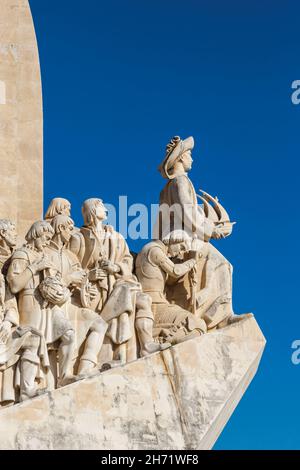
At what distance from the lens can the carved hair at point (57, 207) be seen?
13.9 meters

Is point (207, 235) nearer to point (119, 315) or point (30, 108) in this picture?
point (119, 315)

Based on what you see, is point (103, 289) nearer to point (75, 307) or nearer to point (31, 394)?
point (75, 307)

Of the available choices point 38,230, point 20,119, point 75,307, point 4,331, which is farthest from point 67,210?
point 20,119

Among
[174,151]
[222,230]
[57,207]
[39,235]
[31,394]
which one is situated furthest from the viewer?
[174,151]

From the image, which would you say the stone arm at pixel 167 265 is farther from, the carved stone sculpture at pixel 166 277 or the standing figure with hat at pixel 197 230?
the standing figure with hat at pixel 197 230

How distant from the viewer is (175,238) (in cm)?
1432

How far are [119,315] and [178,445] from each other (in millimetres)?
1592

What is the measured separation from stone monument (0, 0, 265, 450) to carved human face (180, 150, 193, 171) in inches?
0.7

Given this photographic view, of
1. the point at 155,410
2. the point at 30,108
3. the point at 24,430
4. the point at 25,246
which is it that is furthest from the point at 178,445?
the point at 30,108

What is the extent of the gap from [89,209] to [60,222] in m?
0.57

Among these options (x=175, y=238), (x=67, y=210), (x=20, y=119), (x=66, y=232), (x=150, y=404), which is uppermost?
(x=20, y=119)

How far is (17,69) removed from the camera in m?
15.7

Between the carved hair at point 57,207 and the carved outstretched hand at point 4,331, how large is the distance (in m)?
1.67

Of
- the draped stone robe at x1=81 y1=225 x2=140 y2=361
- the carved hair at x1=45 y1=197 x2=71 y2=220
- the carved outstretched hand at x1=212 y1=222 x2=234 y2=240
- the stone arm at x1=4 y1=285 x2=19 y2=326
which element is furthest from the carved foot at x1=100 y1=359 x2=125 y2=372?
the carved outstretched hand at x1=212 y1=222 x2=234 y2=240
